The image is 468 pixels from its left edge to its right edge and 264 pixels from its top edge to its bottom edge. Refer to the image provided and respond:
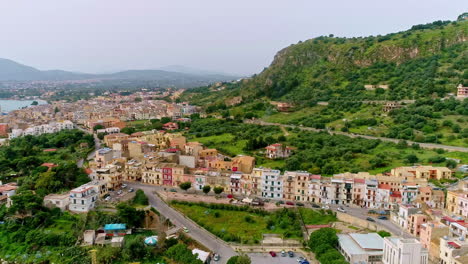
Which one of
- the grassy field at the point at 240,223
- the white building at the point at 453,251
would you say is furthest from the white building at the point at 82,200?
the white building at the point at 453,251

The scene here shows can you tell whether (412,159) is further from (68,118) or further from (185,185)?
(68,118)

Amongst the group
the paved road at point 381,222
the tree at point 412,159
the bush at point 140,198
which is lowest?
the paved road at point 381,222

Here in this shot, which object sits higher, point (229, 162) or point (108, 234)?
point (229, 162)

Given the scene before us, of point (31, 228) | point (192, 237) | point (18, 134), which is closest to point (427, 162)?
point (192, 237)

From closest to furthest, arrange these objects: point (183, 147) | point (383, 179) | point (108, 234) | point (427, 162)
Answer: point (108, 234) → point (383, 179) → point (427, 162) → point (183, 147)

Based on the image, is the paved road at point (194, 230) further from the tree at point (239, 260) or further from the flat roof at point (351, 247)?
the flat roof at point (351, 247)

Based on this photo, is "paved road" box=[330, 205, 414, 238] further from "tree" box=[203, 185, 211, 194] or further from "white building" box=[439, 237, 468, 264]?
"tree" box=[203, 185, 211, 194]

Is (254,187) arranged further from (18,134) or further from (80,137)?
(18,134)
